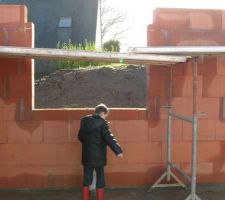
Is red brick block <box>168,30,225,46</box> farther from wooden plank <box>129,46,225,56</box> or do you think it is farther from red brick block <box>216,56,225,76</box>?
wooden plank <box>129,46,225,56</box>

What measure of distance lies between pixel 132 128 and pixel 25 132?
1.56m

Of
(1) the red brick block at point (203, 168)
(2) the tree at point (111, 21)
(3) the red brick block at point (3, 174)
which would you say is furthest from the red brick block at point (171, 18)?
(2) the tree at point (111, 21)

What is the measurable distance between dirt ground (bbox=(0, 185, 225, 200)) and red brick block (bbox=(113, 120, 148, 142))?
764mm

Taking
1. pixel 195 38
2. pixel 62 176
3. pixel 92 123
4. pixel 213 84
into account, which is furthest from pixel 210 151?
pixel 62 176

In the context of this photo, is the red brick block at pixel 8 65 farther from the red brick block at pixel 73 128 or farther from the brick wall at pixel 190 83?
the brick wall at pixel 190 83

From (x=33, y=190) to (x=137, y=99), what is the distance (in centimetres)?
694

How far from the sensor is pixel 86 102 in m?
12.5

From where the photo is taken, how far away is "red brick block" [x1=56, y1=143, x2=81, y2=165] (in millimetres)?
6070

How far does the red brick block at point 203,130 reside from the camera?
6191 millimetres

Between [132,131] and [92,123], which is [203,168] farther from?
[92,123]

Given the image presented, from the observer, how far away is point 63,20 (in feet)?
76.8

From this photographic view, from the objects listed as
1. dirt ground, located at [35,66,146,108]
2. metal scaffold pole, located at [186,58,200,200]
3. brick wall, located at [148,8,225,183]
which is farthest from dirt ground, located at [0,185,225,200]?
dirt ground, located at [35,66,146,108]

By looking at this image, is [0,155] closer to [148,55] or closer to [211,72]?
[148,55]

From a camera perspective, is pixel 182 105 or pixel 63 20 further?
pixel 63 20
